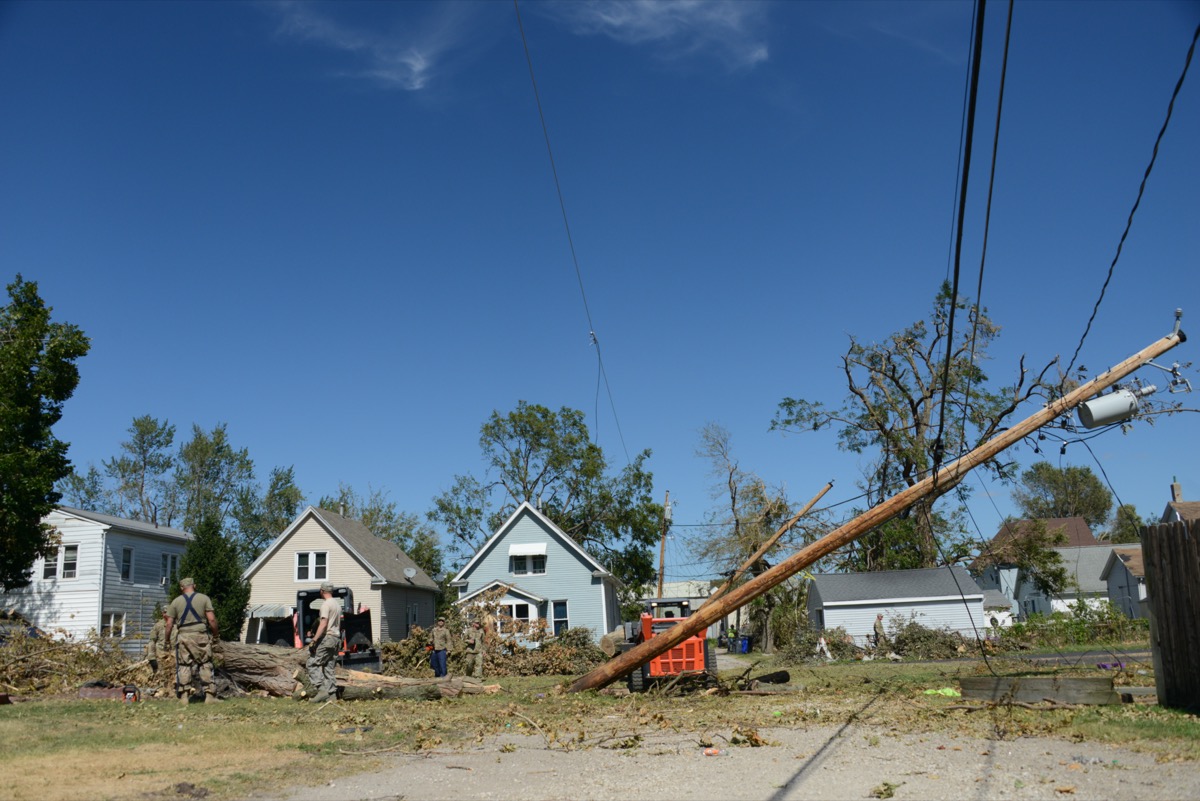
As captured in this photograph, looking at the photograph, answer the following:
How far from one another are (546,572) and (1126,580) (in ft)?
107

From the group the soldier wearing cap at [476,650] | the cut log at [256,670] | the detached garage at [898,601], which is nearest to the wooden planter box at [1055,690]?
the cut log at [256,670]

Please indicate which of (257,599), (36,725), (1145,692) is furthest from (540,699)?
(257,599)

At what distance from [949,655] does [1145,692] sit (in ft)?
69.7

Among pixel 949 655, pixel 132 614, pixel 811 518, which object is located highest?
pixel 811 518

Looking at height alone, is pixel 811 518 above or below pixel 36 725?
above

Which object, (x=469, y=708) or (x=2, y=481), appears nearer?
(x=469, y=708)

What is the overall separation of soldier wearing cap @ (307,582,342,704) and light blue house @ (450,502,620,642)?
25330 mm

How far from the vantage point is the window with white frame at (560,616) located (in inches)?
1608

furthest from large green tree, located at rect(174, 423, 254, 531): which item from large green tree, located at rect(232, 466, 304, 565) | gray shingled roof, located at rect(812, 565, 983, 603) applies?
gray shingled roof, located at rect(812, 565, 983, 603)

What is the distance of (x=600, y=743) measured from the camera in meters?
10.3

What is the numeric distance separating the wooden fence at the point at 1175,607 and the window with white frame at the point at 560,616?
3077 cm

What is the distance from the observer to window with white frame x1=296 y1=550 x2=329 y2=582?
132 ft

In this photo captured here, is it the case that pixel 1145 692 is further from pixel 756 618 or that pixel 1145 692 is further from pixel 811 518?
pixel 756 618

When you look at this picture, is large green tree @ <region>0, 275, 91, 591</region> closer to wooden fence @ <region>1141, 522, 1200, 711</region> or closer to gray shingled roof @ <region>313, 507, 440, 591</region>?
gray shingled roof @ <region>313, 507, 440, 591</region>
